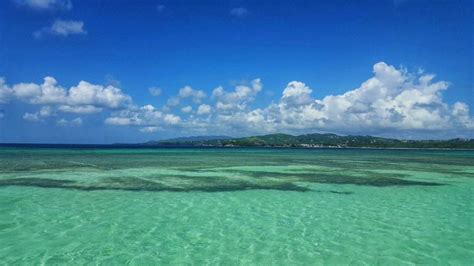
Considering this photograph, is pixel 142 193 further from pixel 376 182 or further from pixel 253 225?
pixel 376 182

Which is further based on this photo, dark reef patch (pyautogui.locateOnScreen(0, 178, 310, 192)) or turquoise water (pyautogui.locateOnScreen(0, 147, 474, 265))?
dark reef patch (pyautogui.locateOnScreen(0, 178, 310, 192))

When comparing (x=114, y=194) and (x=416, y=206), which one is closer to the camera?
(x=416, y=206)

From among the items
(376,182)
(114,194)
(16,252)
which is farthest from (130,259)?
(376,182)

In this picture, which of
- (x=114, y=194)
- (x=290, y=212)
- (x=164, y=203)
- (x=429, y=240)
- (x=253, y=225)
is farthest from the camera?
(x=114, y=194)

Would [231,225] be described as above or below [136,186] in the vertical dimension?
below

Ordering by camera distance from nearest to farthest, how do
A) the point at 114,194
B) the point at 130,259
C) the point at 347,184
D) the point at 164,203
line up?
the point at 130,259 → the point at 164,203 → the point at 114,194 → the point at 347,184

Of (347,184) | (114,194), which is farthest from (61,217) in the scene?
(347,184)

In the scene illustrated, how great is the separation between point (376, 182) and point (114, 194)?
15.3 meters

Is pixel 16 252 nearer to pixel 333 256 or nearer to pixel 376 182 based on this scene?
pixel 333 256

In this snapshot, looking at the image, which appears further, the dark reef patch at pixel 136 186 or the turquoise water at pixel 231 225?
the dark reef patch at pixel 136 186

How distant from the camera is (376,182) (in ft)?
78.3

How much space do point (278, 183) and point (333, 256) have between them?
45.7 ft

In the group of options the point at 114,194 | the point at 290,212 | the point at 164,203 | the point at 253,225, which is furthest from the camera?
the point at 114,194

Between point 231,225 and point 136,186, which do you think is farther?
point 136,186
